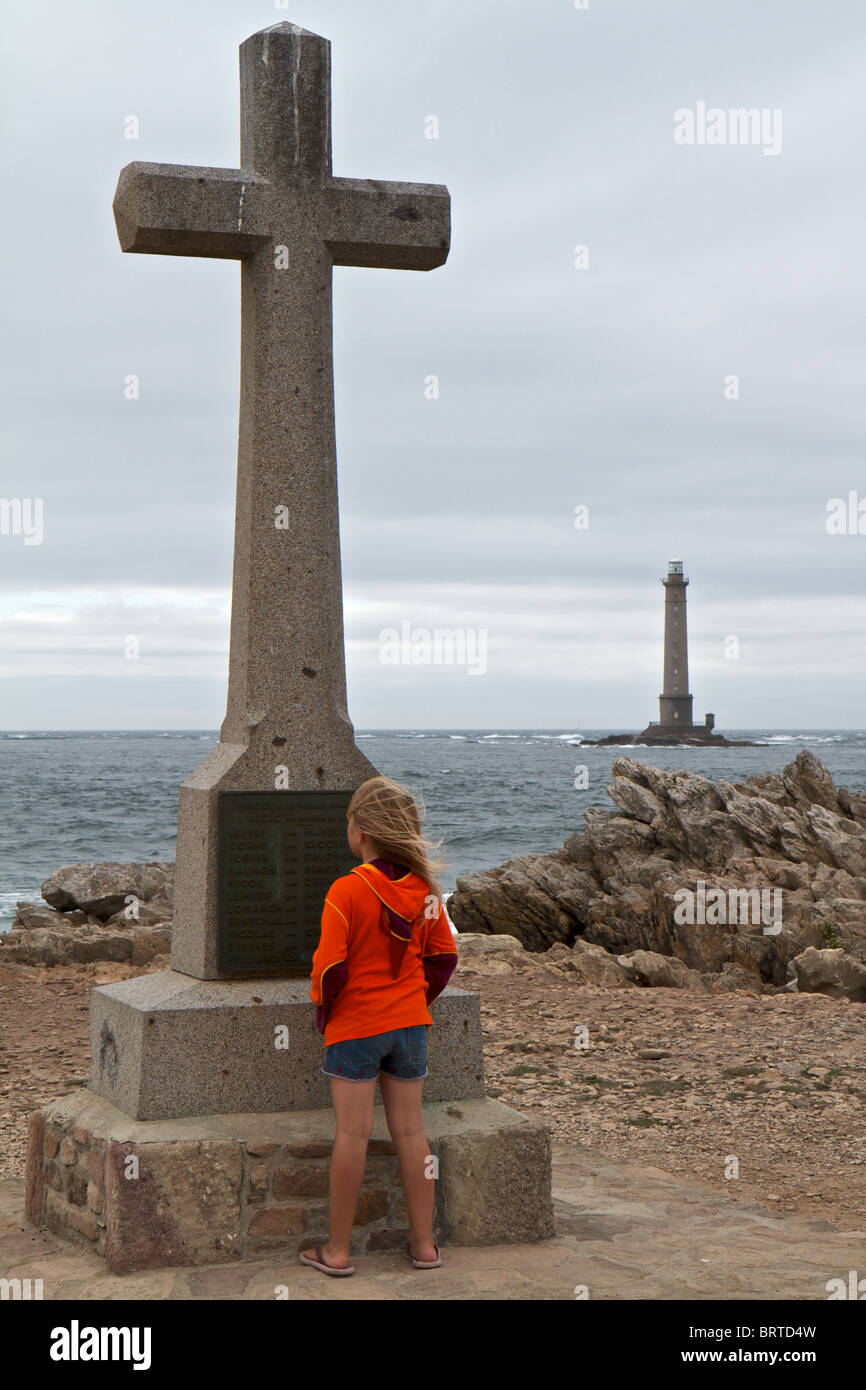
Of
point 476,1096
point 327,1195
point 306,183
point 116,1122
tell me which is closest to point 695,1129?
point 476,1096

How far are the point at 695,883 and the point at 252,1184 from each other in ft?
34.4

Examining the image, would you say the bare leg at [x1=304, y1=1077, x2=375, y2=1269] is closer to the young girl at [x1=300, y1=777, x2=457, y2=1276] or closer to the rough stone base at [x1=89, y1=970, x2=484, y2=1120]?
the young girl at [x1=300, y1=777, x2=457, y2=1276]

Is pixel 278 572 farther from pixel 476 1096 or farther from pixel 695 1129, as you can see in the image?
pixel 695 1129

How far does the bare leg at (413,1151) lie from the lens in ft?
14.2

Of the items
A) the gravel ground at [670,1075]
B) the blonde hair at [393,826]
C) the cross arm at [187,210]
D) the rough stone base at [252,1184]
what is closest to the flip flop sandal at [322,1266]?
the rough stone base at [252,1184]

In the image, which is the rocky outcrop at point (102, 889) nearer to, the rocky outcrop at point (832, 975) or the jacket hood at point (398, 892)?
the rocky outcrop at point (832, 975)

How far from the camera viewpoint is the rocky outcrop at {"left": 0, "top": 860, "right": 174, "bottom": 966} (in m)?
12.2

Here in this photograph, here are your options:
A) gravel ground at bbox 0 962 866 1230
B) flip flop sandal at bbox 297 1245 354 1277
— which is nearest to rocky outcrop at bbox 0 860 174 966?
gravel ground at bbox 0 962 866 1230

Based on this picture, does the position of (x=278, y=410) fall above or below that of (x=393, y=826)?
above

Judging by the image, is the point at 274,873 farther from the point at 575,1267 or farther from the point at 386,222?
the point at 386,222

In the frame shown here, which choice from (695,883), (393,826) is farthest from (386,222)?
(695,883)

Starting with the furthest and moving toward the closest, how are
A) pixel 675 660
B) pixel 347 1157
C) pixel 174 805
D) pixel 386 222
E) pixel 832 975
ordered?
1. pixel 675 660
2. pixel 174 805
3. pixel 832 975
4. pixel 386 222
5. pixel 347 1157

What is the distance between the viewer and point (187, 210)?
16.6ft
